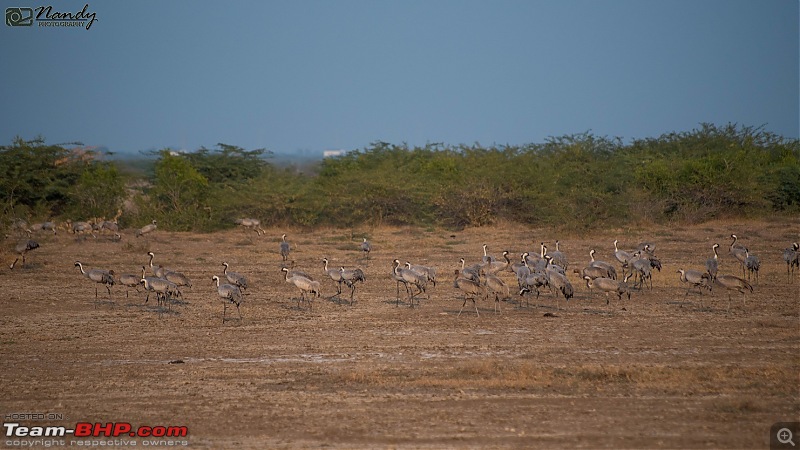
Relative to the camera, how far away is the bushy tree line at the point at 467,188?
94.2 feet

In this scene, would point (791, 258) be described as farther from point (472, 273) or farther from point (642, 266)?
point (472, 273)

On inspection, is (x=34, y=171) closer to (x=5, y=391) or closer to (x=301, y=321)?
(x=301, y=321)

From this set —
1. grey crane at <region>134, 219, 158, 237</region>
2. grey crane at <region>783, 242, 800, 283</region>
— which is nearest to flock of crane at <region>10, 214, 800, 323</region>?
grey crane at <region>783, 242, 800, 283</region>

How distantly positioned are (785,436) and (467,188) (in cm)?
2215

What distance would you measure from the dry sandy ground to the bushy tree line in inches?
366

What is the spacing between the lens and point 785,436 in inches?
320

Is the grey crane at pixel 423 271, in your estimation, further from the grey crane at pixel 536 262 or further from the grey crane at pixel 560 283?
the grey crane at pixel 560 283

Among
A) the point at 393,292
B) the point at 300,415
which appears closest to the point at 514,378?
the point at 300,415

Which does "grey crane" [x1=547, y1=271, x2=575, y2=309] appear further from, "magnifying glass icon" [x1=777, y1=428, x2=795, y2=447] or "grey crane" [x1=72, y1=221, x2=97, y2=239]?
"grey crane" [x1=72, y1=221, x2=97, y2=239]

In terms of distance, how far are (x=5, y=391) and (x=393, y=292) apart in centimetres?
870

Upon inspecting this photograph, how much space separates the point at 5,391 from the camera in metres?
10.3

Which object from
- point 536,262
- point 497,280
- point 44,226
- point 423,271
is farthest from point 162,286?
point 44,226

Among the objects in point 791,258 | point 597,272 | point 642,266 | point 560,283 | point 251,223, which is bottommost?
point 560,283

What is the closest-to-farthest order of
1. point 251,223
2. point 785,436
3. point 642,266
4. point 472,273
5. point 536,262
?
point 785,436
point 472,273
point 642,266
point 536,262
point 251,223
